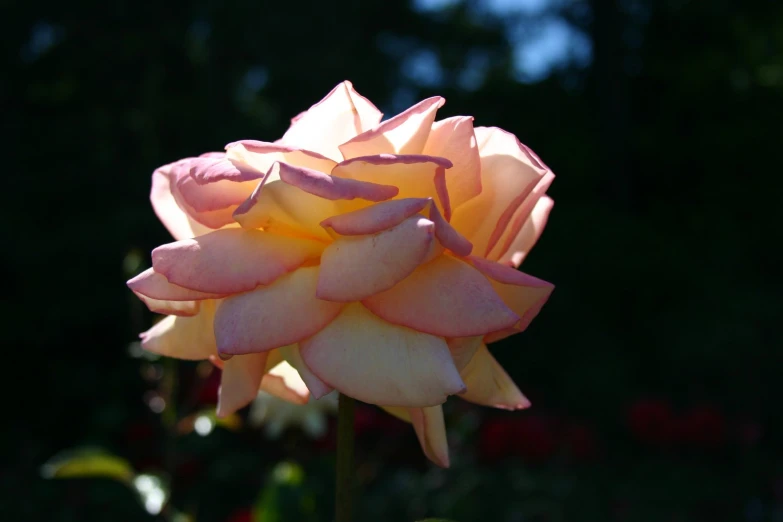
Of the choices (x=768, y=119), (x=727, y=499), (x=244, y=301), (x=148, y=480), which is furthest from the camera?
(x=768, y=119)

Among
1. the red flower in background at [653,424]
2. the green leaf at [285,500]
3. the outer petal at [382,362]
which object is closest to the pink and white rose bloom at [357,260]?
the outer petal at [382,362]

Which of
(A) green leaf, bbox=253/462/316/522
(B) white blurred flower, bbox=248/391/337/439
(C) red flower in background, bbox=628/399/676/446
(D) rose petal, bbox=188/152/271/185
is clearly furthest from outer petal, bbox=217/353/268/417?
(C) red flower in background, bbox=628/399/676/446

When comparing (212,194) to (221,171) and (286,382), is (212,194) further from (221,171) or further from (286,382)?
(286,382)

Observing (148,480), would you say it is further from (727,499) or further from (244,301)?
(727,499)

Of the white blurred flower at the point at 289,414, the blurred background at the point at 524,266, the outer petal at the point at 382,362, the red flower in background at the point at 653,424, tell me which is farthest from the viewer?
the red flower in background at the point at 653,424

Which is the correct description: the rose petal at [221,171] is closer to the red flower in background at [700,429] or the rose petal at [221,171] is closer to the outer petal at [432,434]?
the outer petal at [432,434]

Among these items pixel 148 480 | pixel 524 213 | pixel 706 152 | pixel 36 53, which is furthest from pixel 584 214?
pixel 524 213

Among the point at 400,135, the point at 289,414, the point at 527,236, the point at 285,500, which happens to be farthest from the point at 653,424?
the point at 400,135
